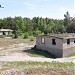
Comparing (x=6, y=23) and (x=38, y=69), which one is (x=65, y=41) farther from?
(x=6, y=23)

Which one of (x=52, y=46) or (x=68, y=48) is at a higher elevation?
(x=52, y=46)

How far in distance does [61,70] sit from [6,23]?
3083 inches

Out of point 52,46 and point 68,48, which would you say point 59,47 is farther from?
point 68,48

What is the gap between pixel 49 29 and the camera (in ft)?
289

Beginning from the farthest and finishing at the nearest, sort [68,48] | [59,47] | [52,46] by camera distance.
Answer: [52,46]
[68,48]
[59,47]

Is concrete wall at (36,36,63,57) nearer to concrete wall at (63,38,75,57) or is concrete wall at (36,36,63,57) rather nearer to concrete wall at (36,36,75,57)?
concrete wall at (36,36,75,57)

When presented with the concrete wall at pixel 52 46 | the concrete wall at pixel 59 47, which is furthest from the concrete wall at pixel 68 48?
the concrete wall at pixel 52 46

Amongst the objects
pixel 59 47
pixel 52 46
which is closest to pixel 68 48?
pixel 59 47

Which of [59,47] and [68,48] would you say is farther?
[68,48]

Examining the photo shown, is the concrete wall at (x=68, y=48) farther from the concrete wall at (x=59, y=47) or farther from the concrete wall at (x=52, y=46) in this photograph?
the concrete wall at (x=52, y=46)

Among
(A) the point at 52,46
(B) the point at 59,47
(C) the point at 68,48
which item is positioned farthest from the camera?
(A) the point at 52,46

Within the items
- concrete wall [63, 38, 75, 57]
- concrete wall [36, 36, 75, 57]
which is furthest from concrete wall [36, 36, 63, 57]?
concrete wall [63, 38, 75, 57]

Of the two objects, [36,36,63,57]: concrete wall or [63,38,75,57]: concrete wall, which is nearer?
[36,36,63,57]: concrete wall

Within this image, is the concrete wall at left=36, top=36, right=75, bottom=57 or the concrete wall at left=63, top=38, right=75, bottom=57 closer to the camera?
the concrete wall at left=36, top=36, right=75, bottom=57
